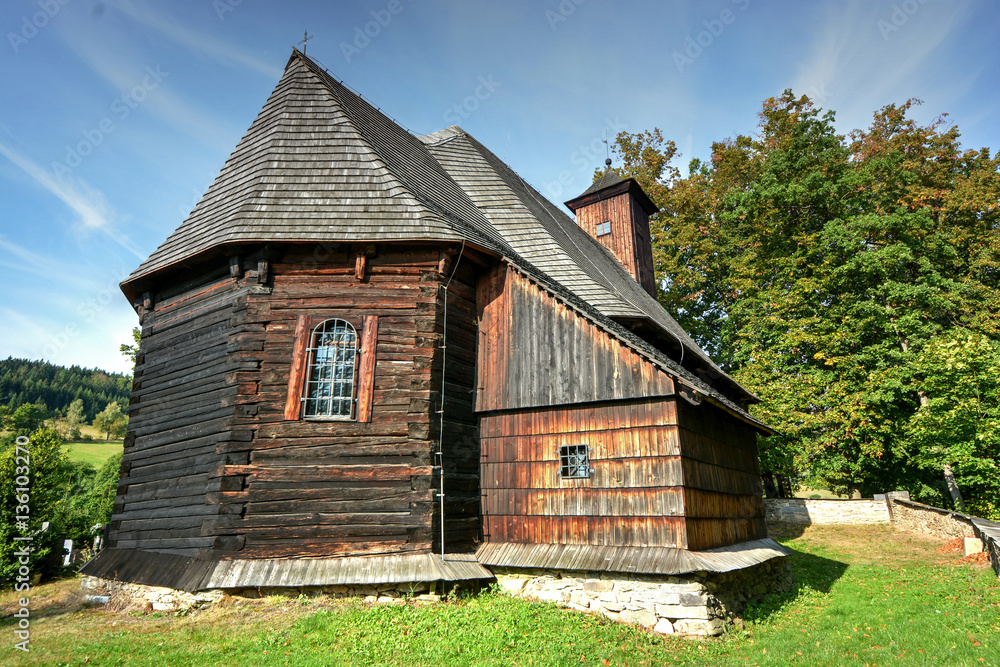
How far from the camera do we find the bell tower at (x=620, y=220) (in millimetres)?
22344

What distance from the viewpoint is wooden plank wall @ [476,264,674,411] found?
30.0 feet

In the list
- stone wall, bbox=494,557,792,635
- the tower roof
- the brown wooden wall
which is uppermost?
the tower roof

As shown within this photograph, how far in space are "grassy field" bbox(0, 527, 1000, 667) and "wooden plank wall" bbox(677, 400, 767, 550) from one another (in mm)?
1552

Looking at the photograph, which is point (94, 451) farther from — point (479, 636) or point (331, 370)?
point (479, 636)

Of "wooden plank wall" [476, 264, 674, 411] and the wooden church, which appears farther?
"wooden plank wall" [476, 264, 674, 411]

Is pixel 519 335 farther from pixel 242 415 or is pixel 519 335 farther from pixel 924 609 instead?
pixel 924 609

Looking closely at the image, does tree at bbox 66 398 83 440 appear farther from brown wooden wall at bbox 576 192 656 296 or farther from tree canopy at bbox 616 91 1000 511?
tree canopy at bbox 616 91 1000 511

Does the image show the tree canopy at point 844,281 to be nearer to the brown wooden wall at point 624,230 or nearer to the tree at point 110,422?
the brown wooden wall at point 624,230

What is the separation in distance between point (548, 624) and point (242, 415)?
572 centimetres

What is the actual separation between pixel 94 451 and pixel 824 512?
177 feet

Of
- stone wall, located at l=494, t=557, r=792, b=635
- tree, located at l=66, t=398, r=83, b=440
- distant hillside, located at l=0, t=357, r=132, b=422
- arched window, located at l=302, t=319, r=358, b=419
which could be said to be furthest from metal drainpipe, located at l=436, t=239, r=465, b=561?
tree, located at l=66, t=398, r=83, b=440

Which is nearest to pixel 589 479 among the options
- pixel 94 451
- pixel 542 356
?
pixel 542 356

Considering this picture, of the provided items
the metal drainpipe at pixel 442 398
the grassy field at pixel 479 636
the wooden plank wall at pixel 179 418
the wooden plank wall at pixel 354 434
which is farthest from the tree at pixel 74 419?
the metal drainpipe at pixel 442 398

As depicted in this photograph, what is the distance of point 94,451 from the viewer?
47375mm
